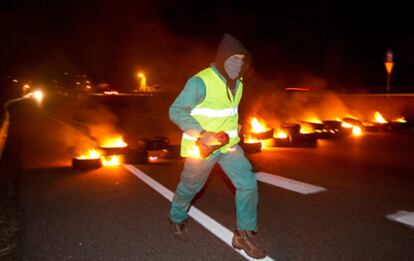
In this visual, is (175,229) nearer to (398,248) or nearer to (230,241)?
(230,241)

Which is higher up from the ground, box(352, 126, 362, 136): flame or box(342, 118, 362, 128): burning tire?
box(342, 118, 362, 128): burning tire

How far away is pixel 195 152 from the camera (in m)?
4.02

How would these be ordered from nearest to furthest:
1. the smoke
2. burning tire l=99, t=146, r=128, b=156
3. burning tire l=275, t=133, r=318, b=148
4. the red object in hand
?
the red object in hand, burning tire l=99, t=146, r=128, b=156, burning tire l=275, t=133, r=318, b=148, the smoke

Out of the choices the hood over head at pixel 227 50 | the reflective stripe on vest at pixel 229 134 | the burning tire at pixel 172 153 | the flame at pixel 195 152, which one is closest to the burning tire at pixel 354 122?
the burning tire at pixel 172 153

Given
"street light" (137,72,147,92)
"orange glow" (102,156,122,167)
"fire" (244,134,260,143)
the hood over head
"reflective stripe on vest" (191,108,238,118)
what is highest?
"street light" (137,72,147,92)

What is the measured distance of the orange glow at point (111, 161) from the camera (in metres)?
8.69

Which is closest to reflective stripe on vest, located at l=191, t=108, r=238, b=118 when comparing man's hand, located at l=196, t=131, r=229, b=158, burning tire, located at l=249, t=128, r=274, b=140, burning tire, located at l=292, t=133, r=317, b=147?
man's hand, located at l=196, t=131, r=229, b=158

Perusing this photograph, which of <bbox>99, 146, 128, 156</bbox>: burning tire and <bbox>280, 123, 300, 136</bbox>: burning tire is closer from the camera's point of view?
<bbox>99, 146, 128, 156</bbox>: burning tire

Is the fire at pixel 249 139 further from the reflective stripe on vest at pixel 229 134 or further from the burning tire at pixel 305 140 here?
the reflective stripe on vest at pixel 229 134

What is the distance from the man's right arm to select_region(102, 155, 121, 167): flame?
5.04 m

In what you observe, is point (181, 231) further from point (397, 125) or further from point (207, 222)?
point (397, 125)

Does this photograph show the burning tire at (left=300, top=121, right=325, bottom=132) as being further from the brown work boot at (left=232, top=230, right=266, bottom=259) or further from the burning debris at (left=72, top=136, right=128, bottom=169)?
the brown work boot at (left=232, top=230, right=266, bottom=259)

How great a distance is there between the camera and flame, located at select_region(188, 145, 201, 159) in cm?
398

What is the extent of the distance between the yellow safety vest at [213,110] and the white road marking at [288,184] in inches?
106
